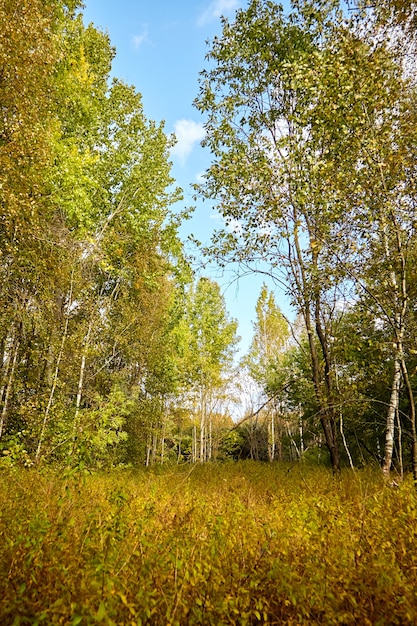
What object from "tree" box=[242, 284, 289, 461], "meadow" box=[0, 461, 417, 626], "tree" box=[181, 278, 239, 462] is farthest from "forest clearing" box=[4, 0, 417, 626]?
"tree" box=[242, 284, 289, 461]

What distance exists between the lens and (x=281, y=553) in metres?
3.69

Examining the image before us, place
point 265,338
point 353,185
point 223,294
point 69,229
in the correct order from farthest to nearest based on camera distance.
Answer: point 265,338 < point 69,229 < point 223,294 < point 353,185

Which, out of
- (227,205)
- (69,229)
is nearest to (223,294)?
(227,205)

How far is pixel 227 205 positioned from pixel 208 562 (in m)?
6.75

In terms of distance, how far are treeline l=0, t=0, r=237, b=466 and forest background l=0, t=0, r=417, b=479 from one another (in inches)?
3.1

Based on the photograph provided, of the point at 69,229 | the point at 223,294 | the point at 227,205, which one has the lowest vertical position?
the point at 223,294

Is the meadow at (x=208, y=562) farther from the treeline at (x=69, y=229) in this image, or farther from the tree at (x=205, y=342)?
the tree at (x=205, y=342)

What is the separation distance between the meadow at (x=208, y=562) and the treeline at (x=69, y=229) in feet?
13.7

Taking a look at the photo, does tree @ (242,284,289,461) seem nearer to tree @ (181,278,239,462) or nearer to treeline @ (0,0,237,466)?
tree @ (181,278,239,462)

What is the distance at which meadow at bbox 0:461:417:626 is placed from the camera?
2.51m

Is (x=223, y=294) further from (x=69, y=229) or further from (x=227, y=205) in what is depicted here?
(x=69, y=229)

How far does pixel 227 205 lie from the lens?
8172 millimetres

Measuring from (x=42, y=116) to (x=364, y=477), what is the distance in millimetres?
11976

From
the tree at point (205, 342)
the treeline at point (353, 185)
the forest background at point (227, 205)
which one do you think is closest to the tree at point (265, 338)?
the tree at point (205, 342)
